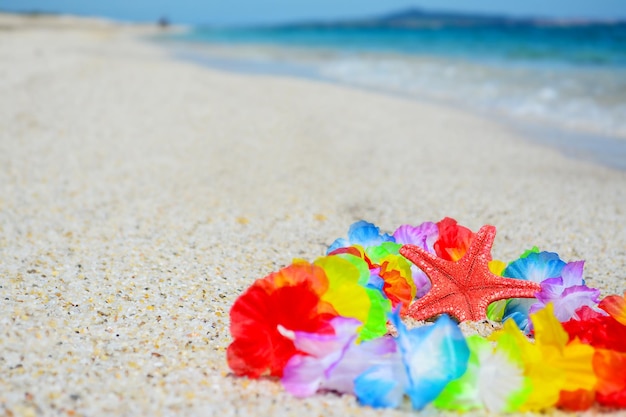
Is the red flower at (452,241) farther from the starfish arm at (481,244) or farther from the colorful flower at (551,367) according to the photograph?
the colorful flower at (551,367)

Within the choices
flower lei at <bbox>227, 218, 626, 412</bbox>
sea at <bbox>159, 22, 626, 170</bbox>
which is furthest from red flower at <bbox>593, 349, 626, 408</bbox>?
sea at <bbox>159, 22, 626, 170</bbox>

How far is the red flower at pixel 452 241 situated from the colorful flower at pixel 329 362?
85 centimetres

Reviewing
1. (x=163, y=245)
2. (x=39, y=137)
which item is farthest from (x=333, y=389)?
(x=39, y=137)

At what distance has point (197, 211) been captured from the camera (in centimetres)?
411

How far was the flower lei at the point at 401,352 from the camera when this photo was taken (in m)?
1.86

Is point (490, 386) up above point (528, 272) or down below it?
below

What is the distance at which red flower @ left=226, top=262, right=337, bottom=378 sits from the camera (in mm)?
1979

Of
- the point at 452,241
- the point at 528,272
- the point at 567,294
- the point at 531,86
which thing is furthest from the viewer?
the point at 531,86

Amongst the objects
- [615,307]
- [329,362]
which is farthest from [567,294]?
[329,362]

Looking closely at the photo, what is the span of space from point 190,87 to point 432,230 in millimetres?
7501

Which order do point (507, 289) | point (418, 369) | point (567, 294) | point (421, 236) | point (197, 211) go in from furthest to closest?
point (197, 211)
point (421, 236)
point (507, 289)
point (567, 294)
point (418, 369)

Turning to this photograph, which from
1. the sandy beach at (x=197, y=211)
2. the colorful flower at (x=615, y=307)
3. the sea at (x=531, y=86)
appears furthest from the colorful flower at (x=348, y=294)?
the sea at (x=531, y=86)

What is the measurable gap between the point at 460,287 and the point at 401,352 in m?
0.66

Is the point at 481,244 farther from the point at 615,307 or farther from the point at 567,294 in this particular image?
the point at 615,307
